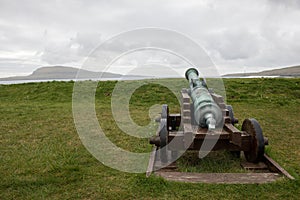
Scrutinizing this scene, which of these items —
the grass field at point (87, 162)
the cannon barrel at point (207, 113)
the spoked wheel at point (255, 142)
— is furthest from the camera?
the cannon barrel at point (207, 113)

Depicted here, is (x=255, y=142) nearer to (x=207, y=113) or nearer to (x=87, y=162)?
(x=207, y=113)

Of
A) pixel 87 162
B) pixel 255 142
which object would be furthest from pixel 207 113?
pixel 87 162

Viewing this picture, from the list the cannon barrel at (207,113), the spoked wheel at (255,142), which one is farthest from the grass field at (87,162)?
the cannon barrel at (207,113)

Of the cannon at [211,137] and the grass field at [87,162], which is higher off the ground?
the cannon at [211,137]

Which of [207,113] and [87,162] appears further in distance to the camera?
Answer: [87,162]

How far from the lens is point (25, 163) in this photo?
498 centimetres

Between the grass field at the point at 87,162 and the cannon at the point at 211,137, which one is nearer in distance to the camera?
the grass field at the point at 87,162

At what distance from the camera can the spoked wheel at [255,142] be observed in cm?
434

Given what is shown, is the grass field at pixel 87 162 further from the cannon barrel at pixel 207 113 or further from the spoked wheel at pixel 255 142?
the cannon barrel at pixel 207 113

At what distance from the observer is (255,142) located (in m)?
4.41

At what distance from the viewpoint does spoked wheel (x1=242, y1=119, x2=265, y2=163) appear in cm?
434

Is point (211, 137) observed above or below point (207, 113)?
below

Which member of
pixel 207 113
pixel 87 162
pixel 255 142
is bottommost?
pixel 87 162

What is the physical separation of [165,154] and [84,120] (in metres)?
5.62
